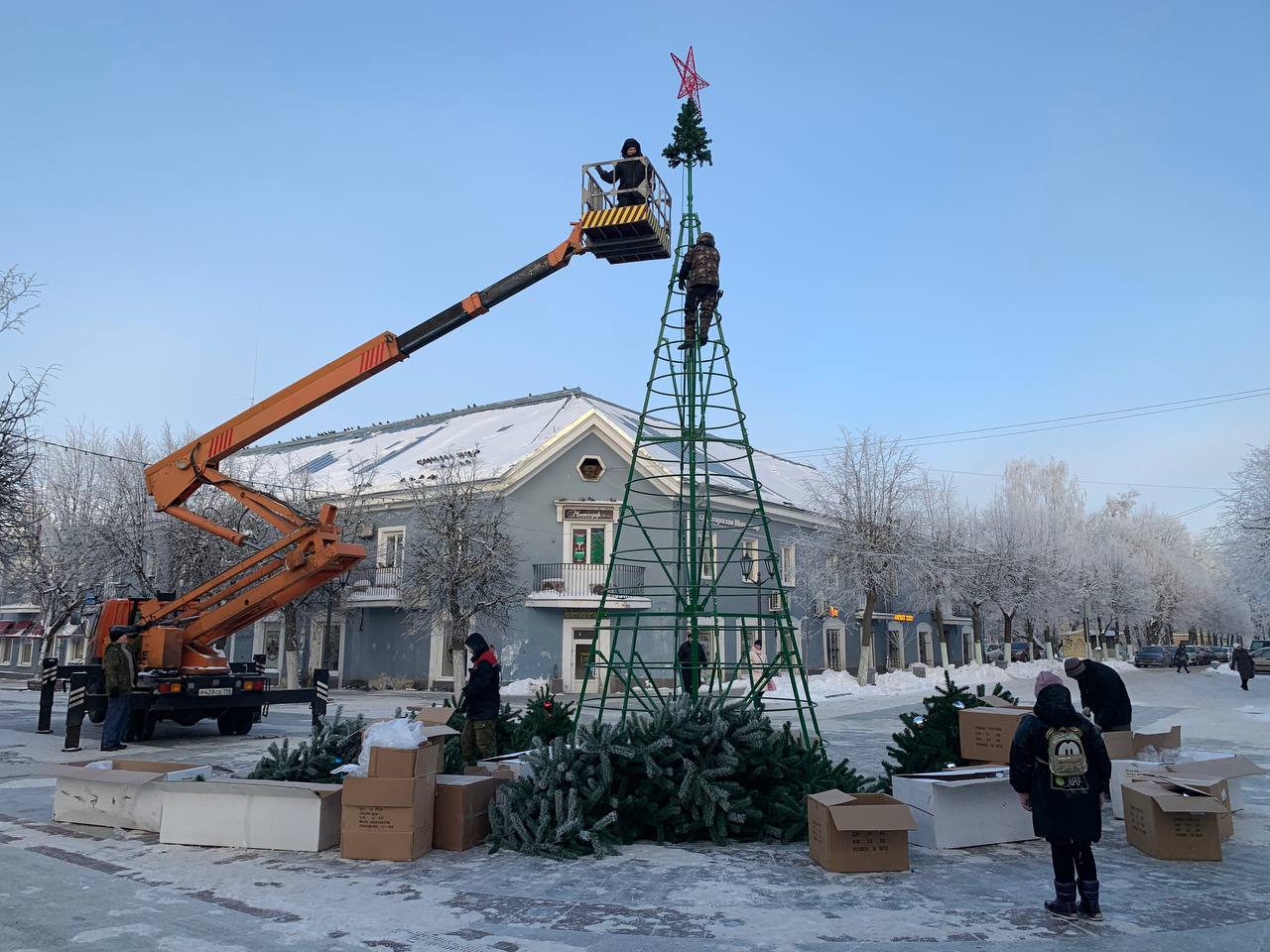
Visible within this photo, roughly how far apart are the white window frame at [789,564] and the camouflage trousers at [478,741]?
25.0m

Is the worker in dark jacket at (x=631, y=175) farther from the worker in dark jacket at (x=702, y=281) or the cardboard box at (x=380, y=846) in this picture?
the cardboard box at (x=380, y=846)

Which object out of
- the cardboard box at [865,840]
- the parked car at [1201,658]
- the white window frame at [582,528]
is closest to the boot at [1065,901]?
the cardboard box at [865,840]

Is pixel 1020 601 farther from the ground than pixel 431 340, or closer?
closer

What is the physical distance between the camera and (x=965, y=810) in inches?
270

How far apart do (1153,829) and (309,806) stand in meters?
6.46

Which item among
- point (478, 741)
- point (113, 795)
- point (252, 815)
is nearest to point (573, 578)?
point (478, 741)

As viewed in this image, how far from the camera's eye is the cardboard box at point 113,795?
24.0ft

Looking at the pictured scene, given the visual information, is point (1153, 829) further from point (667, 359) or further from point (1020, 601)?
point (1020, 601)

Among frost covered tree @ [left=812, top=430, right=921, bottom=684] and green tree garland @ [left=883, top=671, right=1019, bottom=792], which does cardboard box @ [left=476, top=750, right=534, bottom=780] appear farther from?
frost covered tree @ [left=812, top=430, right=921, bottom=684]

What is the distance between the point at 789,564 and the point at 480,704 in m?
25.9

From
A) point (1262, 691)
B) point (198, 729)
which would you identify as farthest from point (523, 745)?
point (1262, 691)

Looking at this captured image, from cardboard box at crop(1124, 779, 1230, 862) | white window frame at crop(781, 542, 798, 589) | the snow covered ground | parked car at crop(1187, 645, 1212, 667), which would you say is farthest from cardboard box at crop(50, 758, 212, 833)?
parked car at crop(1187, 645, 1212, 667)

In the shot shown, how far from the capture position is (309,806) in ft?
21.8

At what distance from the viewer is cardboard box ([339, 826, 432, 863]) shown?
20.9ft
